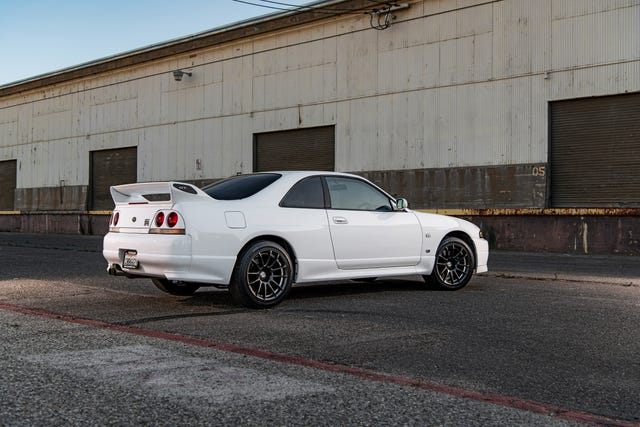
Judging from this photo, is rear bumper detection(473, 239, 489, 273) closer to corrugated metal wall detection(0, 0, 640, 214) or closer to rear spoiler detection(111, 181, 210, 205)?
rear spoiler detection(111, 181, 210, 205)

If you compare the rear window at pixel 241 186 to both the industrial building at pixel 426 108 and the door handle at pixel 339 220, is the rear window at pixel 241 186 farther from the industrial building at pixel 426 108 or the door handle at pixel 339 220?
the industrial building at pixel 426 108

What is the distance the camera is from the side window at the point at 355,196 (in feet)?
26.7

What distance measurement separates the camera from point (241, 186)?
773 cm

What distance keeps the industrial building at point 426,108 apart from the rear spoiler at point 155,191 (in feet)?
43.9

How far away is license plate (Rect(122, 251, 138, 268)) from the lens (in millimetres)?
7152

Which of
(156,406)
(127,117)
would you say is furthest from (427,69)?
(156,406)

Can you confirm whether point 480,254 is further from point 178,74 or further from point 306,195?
point 178,74

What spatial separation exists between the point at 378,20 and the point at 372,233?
1508 cm

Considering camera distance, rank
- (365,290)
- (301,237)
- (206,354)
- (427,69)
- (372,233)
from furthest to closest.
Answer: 1. (427,69)
2. (365,290)
3. (372,233)
4. (301,237)
5. (206,354)

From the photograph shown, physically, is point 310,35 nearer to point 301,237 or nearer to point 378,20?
point 378,20

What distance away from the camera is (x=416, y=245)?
866 centimetres

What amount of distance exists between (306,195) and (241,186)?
0.73m

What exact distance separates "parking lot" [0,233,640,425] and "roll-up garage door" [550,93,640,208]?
1006 cm

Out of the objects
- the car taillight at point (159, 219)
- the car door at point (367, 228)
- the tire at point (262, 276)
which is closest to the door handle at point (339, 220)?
the car door at point (367, 228)
